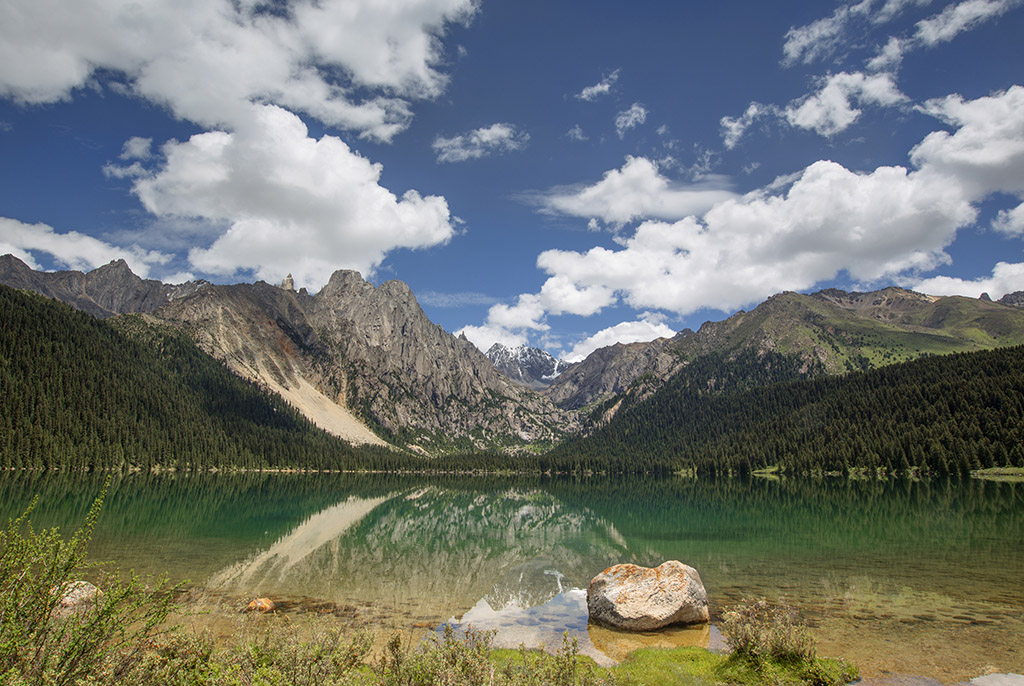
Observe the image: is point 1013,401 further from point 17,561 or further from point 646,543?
point 17,561

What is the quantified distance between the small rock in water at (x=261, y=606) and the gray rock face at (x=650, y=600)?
48.8 feet

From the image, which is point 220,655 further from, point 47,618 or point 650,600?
point 650,600

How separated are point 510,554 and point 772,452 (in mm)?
183229

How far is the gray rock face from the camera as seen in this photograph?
2283cm

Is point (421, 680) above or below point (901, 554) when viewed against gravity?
above

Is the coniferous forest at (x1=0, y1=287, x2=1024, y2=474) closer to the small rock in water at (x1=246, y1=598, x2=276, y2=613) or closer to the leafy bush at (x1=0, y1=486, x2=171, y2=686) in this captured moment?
the small rock in water at (x1=246, y1=598, x2=276, y2=613)

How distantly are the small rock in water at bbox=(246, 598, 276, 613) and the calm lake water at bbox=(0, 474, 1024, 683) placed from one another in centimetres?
90

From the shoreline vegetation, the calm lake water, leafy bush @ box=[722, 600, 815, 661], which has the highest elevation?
the shoreline vegetation

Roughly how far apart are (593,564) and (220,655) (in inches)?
1192

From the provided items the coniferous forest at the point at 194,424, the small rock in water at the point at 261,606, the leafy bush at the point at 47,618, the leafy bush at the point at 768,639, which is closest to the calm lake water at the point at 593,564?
the small rock in water at the point at 261,606

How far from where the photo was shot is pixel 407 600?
26.9 m

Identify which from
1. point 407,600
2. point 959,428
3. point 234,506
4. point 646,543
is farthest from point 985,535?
point 959,428

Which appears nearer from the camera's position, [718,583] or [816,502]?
[718,583]

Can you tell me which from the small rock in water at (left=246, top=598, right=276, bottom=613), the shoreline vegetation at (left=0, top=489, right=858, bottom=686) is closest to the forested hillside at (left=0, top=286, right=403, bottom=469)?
the small rock in water at (left=246, top=598, right=276, bottom=613)
